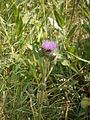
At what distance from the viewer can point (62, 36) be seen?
4.86ft

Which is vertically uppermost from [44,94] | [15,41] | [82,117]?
[15,41]

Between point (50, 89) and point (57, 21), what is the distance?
0.26 metres

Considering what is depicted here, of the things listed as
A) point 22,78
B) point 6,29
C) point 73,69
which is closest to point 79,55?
point 73,69

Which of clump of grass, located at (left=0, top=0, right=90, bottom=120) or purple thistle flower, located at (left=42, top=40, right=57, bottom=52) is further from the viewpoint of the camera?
clump of grass, located at (left=0, top=0, right=90, bottom=120)

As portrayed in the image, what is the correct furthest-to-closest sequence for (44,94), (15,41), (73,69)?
(15,41)
(73,69)
(44,94)

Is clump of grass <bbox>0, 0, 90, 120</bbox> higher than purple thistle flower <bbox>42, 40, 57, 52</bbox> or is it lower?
lower

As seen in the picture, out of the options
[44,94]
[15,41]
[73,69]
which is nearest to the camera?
[44,94]

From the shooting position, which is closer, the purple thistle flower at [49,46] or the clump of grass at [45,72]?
the purple thistle flower at [49,46]

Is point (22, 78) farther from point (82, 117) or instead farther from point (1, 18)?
point (1, 18)

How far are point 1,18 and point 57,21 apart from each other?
301 millimetres

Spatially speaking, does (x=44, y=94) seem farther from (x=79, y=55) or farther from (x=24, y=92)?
(x=79, y=55)

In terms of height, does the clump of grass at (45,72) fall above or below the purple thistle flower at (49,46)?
below

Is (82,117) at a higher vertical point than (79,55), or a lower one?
lower

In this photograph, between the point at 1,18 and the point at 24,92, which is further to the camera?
Result: the point at 1,18
